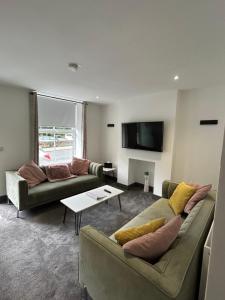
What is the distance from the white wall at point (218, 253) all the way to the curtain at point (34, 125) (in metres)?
3.85

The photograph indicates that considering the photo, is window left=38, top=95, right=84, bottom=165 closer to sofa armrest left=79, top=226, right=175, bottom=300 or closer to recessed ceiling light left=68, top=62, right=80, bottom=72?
recessed ceiling light left=68, top=62, right=80, bottom=72

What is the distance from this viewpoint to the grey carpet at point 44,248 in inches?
62.7

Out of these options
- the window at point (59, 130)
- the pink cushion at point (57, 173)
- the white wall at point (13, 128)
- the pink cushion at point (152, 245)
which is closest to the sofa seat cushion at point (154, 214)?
the pink cushion at point (152, 245)

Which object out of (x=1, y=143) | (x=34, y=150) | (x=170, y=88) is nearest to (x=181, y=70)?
(x=170, y=88)

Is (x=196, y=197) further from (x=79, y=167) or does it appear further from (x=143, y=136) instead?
(x=79, y=167)

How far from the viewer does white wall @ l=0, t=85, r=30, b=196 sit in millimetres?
3404

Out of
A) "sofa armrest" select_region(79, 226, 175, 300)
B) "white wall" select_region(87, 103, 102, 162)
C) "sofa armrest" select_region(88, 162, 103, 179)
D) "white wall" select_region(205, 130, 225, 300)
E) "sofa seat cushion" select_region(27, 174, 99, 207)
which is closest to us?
"white wall" select_region(205, 130, 225, 300)

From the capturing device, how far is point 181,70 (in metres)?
2.44

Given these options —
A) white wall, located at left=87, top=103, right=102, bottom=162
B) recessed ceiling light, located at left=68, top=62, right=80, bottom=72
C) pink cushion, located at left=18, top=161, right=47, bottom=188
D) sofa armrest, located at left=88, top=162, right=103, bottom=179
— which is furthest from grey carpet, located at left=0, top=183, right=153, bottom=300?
recessed ceiling light, located at left=68, top=62, right=80, bottom=72

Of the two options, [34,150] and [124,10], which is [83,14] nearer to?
[124,10]

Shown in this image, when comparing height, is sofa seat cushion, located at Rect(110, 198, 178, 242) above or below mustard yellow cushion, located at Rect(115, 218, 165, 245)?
below

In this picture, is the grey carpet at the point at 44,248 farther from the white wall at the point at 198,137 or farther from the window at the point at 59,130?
the window at the point at 59,130

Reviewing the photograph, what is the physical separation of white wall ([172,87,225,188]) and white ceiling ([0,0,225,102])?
0.47 meters

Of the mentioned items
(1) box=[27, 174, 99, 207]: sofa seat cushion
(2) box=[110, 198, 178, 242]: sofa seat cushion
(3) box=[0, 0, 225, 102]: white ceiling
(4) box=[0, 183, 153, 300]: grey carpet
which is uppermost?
(3) box=[0, 0, 225, 102]: white ceiling
